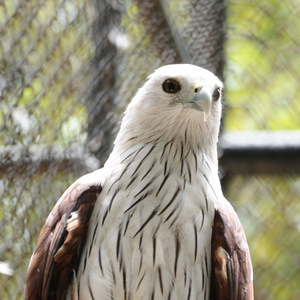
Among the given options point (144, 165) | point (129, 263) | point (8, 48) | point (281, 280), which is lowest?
point (281, 280)

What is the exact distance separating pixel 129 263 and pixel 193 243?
0.95 ft

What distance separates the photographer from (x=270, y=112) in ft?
11.1

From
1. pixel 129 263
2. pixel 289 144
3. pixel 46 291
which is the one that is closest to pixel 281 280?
pixel 289 144

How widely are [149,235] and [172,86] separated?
70cm

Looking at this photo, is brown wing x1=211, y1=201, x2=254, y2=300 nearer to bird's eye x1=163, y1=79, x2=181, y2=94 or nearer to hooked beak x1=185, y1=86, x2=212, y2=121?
hooked beak x1=185, y1=86, x2=212, y2=121

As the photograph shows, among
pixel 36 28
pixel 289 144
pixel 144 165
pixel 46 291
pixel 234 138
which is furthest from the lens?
pixel 36 28

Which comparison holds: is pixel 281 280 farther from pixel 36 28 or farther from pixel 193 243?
pixel 36 28

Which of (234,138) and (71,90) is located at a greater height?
(71,90)

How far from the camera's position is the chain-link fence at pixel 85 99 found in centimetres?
310

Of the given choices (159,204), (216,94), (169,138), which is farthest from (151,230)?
(216,94)

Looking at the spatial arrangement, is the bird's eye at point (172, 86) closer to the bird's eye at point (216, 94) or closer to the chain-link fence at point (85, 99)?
the bird's eye at point (216, 94)

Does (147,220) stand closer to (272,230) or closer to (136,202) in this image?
(136,202)

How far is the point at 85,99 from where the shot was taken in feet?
10.4

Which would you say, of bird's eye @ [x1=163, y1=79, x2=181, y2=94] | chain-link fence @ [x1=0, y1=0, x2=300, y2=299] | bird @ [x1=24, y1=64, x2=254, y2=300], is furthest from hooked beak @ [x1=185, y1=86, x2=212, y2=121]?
chain-link fence @ [x1=0, y1=0, x2=300, y2=299]
